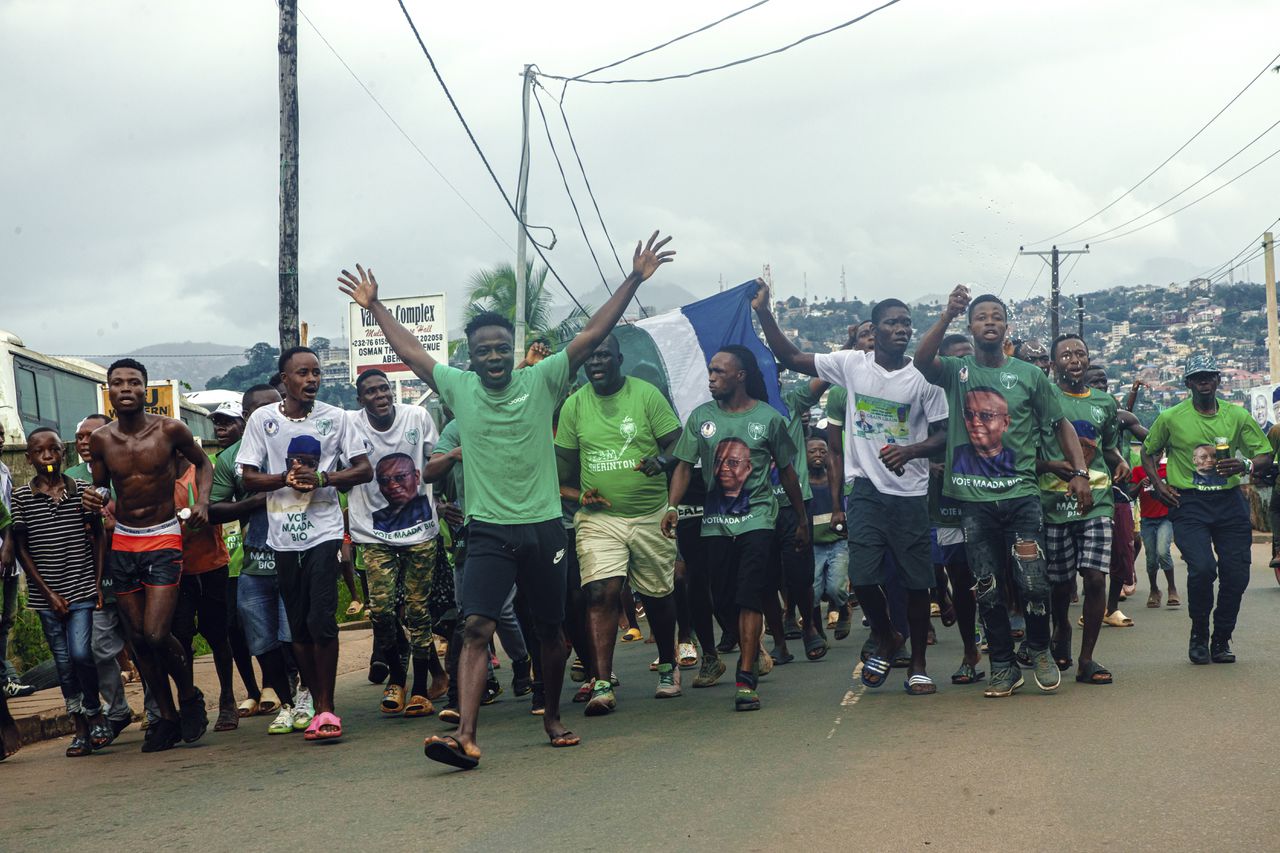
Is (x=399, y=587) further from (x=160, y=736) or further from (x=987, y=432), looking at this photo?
(x=987, y=432)

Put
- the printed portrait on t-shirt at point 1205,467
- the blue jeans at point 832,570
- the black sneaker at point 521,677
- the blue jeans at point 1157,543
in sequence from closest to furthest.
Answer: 1. the printed portrait on t-shirt at point 1205,467
2. the black sneaker at point 521,677
3. the blue jeans at point 832,570
4. the blue jeans at point 1157,543

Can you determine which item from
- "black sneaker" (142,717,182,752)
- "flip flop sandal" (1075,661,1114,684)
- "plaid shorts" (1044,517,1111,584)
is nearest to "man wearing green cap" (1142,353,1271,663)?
"plaid shorts" (1044,517,1111,584)

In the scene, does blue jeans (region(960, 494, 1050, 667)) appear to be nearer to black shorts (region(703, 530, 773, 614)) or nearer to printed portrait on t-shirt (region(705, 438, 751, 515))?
black shorts (region(703, 530, 773, 614))

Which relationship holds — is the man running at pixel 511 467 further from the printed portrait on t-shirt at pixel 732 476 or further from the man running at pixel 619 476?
the printed portrait on t-shirt at pixel 732 476

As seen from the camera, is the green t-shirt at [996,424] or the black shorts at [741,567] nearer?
the green t-shirt at [996,424]

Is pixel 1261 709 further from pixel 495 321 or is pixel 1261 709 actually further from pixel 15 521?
pixel 15 521

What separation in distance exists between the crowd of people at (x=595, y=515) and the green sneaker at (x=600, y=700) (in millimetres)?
30

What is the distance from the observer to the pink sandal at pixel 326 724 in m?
7.80

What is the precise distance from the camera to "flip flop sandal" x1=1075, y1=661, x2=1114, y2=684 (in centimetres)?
847

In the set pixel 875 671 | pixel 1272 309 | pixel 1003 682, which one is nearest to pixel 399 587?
pixel 875 671

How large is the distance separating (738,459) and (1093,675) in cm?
240

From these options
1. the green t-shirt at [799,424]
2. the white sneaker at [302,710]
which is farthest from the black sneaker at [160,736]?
the green t-shirt at [799,424]

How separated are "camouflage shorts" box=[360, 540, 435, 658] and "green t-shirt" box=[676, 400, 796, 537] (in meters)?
1.66

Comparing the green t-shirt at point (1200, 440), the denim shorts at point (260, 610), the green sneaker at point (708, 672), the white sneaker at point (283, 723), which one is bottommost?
the green sneaker at point (708, 672)
